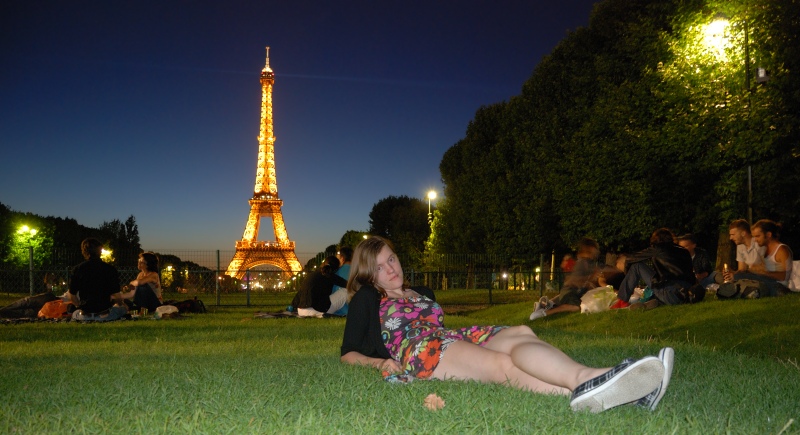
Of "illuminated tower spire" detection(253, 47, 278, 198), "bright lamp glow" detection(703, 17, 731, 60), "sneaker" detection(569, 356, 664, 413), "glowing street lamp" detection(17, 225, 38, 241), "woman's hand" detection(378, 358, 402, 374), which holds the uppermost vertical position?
"illuminated tower spire" detection(253, 47, 278, 198)

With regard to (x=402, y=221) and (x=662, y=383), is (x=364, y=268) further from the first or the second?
(x=402, y=221)

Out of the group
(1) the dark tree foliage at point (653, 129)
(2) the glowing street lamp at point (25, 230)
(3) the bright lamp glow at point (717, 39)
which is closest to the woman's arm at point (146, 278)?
(1) the dark tree foliage at point (653, 129)

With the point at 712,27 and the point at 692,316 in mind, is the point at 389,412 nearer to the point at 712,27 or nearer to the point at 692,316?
the point at 692,316

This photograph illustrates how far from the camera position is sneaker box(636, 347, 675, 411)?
326 centimetres

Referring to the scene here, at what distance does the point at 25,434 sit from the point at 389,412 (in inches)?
62.5

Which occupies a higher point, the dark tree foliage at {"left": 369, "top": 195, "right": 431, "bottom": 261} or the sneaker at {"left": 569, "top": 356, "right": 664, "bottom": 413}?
the dark tree foliage at {"left": 369, "top": 195, "right": 431, "bottom": 261}

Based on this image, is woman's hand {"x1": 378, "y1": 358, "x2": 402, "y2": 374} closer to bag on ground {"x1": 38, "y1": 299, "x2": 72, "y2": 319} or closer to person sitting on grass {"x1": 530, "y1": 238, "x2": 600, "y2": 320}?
person sitting on grass {"x1": 530, "y1": 238, "x2": 600, "y2": 320}

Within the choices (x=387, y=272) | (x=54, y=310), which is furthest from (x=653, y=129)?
(x=387, y=272)

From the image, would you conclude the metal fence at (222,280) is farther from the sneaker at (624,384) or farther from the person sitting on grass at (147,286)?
the sneaker at (624,384)

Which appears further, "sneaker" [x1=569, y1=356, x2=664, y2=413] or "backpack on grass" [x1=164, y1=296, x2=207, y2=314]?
"backpack on grass" [x1=164, y1=296, x2=207, y2=314]

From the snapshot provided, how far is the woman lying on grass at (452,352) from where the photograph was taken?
3.23 meters

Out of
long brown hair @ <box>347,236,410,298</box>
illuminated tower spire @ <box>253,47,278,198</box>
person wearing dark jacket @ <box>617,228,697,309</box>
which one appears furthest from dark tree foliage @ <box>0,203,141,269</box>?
long brown hair @ <box>347,236,410,298</box>

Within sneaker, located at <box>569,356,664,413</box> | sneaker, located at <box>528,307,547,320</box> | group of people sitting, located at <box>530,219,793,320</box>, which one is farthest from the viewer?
sneaker, located at <box>528,307,547,320</box>

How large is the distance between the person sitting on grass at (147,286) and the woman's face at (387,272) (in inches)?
397
